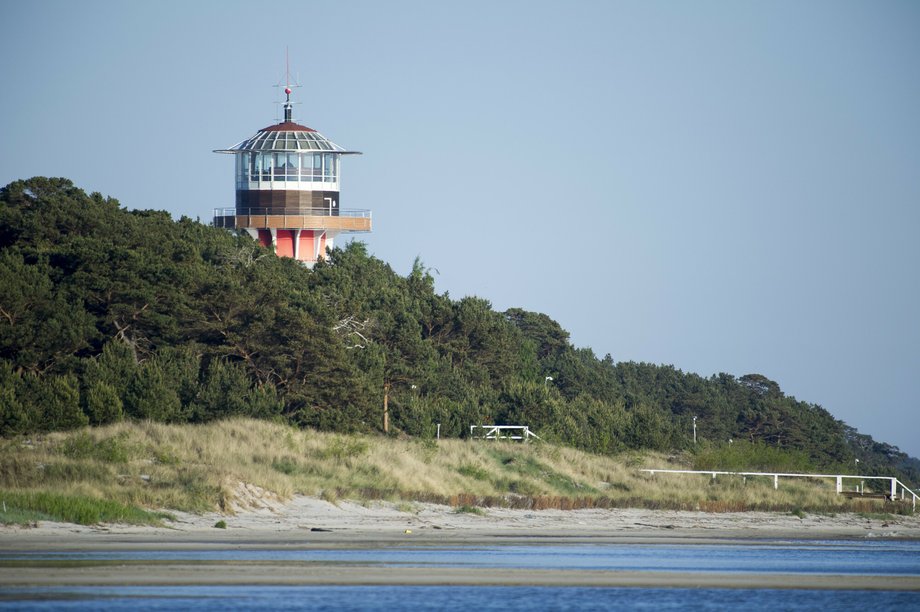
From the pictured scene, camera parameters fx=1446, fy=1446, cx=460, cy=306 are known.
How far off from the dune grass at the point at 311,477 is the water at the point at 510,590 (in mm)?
5615

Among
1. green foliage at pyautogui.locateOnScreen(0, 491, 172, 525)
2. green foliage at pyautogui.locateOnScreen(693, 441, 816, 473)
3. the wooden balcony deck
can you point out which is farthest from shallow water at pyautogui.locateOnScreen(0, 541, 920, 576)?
the wooden balcony deck

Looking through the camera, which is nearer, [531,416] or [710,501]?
[710,501]

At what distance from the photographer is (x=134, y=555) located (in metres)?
23.0

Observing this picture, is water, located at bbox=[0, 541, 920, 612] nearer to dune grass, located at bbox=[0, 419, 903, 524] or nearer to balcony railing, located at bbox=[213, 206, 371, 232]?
dune grass, located at bbox=[0, 419, 903, 524]

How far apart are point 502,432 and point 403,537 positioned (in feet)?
91.2

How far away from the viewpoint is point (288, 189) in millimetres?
67750

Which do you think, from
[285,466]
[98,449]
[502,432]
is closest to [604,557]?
[285,466]

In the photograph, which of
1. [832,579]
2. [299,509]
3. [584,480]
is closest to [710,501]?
[584,480]

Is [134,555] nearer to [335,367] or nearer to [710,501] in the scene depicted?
[710,501]

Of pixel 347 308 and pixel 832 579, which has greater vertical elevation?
pixel 347 308

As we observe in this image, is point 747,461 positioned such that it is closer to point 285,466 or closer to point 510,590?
point 285,466

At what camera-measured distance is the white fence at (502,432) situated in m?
54.3

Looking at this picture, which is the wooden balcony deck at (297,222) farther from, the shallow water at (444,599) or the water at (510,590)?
the shallow water at (444,599)

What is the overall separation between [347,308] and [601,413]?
1312 centimetres
